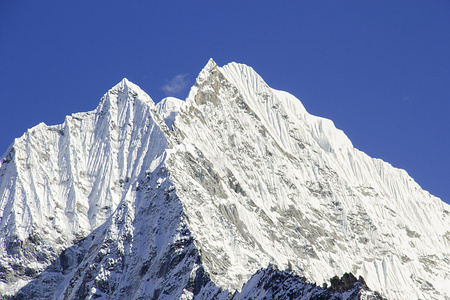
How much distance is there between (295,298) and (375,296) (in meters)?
24.7

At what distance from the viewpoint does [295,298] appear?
19950 cm

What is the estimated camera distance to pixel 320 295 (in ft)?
620

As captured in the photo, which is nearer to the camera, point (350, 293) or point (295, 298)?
point (350, 293)

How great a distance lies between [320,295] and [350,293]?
31.9ft

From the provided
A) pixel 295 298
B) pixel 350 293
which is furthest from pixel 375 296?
pixel 295 298

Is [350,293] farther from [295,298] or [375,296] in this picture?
Result: [295,298]

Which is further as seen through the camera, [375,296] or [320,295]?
[320,295]

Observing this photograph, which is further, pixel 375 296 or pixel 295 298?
pixel 295 298

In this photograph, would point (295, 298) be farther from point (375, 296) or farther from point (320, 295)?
point (375, 296)

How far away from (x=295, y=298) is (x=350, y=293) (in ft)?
68.0

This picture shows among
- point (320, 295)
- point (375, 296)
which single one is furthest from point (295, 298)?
point (375, 296)

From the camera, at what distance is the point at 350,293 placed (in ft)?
591
